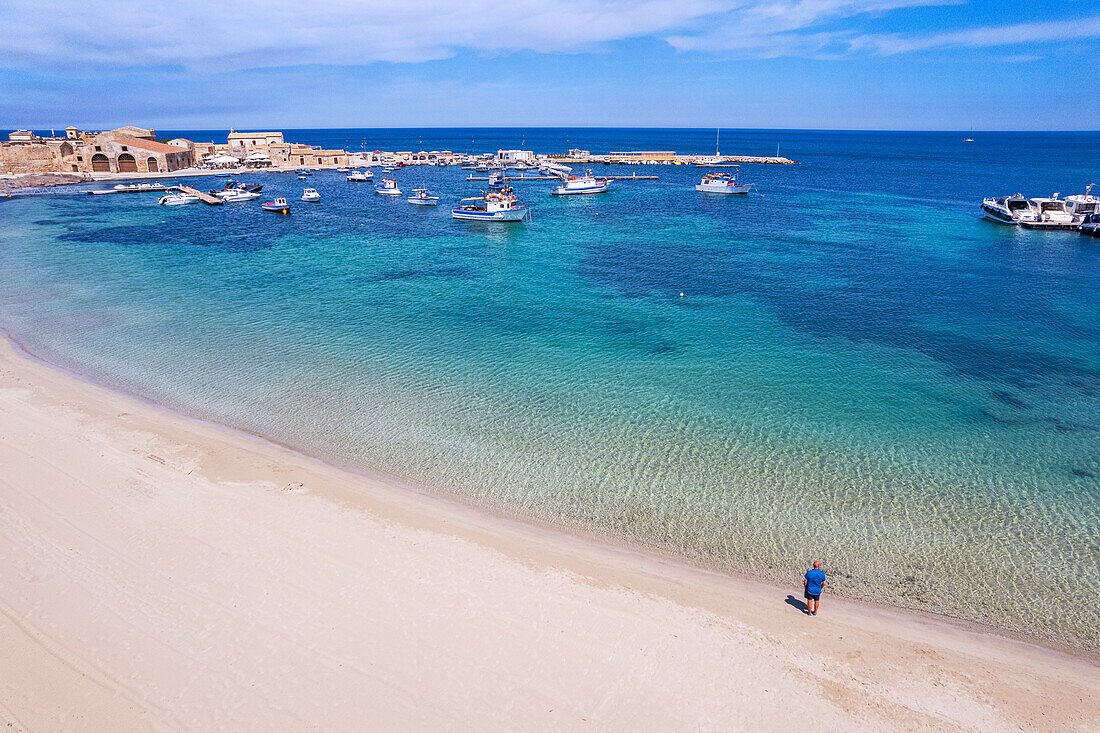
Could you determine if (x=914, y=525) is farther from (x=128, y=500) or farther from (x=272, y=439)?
(x=128, y=500)

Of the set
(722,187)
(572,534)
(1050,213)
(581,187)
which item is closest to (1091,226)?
(1050,213)

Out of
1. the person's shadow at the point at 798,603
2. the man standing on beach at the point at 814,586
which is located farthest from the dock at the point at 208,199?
the man standing on beach at the point at 814,586

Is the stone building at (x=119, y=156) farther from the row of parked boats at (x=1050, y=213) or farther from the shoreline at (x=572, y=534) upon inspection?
the row of parked boats at (x=1050, y=213)

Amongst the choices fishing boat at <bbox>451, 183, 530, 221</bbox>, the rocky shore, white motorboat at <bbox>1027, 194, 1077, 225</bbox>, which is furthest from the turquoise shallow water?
the rocky shore

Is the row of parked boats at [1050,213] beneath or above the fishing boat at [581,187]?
beneath

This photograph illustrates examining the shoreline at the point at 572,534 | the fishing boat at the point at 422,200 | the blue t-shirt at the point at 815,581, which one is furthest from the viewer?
the fishing boat at the point at 422,200

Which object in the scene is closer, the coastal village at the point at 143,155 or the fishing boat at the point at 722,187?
the fishing boat at the point at 722,187

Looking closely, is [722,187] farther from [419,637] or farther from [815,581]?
[419,637]

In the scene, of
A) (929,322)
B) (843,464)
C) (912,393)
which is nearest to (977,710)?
(843,464)
